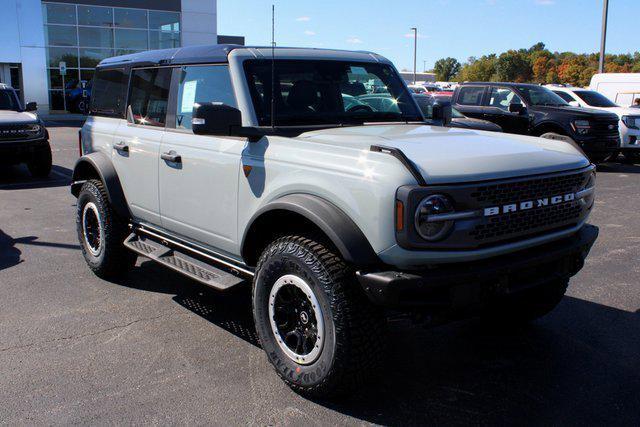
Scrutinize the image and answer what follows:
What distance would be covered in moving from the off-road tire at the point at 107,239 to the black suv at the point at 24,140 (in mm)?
7046

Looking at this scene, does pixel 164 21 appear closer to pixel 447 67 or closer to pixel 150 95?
pixel 150 95

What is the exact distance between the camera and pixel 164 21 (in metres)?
35.5

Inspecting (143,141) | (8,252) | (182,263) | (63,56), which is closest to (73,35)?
(63,56)

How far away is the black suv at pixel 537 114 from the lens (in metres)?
13.3

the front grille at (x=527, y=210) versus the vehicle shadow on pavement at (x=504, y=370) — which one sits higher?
the front grille at (x=527, y=210)

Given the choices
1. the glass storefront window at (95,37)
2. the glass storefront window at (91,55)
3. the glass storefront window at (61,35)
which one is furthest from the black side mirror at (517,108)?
the glass storefront window at (61,35)

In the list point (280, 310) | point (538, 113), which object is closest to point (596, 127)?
point (538, 113)

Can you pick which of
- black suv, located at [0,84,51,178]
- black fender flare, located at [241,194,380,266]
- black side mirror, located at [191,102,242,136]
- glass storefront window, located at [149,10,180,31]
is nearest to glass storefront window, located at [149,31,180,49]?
glass storefront window, located at [149,10,180,31]

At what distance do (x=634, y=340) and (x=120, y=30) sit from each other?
1373 inches

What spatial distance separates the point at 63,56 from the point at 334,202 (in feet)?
114

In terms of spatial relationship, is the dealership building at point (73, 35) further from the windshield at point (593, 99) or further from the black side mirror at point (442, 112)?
the black side mirror at point (442, 112)

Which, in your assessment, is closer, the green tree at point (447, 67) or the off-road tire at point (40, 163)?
the off-road tire at point (40, 163)

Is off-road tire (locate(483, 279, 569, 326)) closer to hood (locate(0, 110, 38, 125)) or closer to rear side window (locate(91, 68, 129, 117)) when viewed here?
rear side window (locate(91, 68, 129, 117))

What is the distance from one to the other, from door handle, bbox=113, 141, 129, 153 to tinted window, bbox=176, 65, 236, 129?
71 cm
